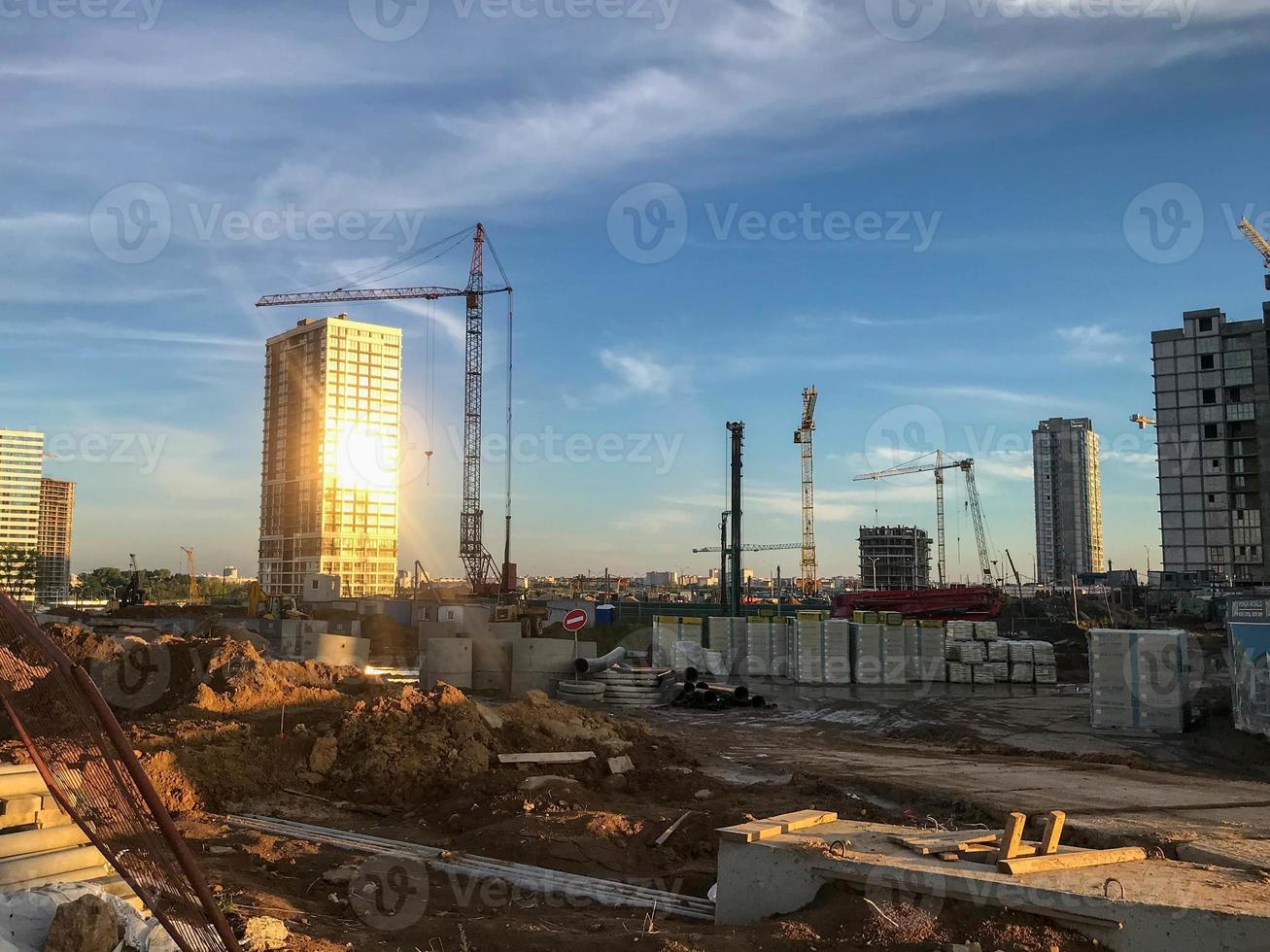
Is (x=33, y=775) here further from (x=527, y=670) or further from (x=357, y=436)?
(x=357, y=436)

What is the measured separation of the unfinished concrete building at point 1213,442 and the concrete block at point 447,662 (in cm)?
6051

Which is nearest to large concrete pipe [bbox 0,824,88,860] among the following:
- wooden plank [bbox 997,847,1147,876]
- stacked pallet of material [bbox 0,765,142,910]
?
stacked pallet of material [bbox 0,765,142,910]

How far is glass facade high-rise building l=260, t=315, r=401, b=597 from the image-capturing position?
354ft

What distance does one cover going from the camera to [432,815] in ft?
38.5

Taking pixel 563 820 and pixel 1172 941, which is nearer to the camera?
pixel 1172 941

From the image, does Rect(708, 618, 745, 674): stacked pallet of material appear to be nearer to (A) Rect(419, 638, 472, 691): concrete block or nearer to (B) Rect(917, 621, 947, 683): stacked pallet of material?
(B) Rect(917, 621, 947, 683): stacked pallet of material

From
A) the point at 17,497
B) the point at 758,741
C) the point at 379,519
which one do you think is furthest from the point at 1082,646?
the point at 17,497

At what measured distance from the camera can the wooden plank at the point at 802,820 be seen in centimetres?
804

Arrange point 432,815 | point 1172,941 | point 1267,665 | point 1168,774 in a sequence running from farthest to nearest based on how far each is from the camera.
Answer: point 1267,665 → point 1168,774 → point 432,815 → point 1172,941

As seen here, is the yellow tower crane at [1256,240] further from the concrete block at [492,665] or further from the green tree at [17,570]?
the green tree at [17,570]

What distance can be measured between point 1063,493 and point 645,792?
18474 cm

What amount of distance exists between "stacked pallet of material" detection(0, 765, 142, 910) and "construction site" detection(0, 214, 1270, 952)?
21 mm

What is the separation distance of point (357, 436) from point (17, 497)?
78.6 meters

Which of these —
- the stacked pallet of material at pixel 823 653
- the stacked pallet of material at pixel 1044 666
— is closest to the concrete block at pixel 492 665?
the stacked pallet of material at pixel 823 653
